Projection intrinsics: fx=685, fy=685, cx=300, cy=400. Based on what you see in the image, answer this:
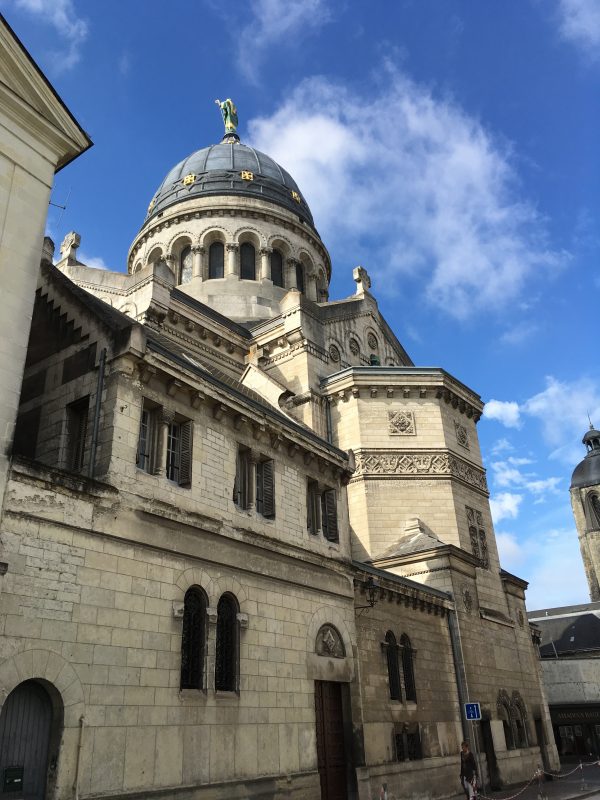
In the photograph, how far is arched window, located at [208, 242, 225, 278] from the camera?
41.2m

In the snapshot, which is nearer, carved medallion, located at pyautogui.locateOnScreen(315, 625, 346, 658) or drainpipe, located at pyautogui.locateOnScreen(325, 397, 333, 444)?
carved medallion, located at pyautogui.locateOnScreen(315, 625, 346, 658)

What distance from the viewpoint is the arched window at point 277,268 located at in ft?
138

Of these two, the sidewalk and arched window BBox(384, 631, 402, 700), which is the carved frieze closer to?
arched window BBox(384, 631, 402, 700)

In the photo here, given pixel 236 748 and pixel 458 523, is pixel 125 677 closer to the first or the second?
pixel 236 748

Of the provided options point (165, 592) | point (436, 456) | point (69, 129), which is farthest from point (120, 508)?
point (436, 456)

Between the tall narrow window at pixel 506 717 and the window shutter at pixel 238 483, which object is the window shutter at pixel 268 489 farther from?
the tall narrow window at pixel 506 717

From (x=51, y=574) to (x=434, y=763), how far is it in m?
14.2

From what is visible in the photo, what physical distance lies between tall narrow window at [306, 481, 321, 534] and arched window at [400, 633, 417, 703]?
5199 millimetres

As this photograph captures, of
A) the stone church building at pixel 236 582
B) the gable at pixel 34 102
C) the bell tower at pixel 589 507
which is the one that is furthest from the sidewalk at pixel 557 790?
the bell tower at pixel 589 507

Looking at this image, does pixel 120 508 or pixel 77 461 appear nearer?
pixel 120 508

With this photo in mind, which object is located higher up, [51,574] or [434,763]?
[51,574]

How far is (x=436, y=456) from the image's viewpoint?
92.9 ft

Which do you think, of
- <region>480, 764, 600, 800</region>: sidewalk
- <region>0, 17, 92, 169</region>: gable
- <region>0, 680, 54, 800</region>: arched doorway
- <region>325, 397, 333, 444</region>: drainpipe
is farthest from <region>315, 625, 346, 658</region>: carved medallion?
<region>0, 17, 92, 169</region>: gable

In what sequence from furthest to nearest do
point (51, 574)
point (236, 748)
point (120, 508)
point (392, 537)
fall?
point (392, 537) < point (236, 748) < point (120, 508) < point (51, 574)
